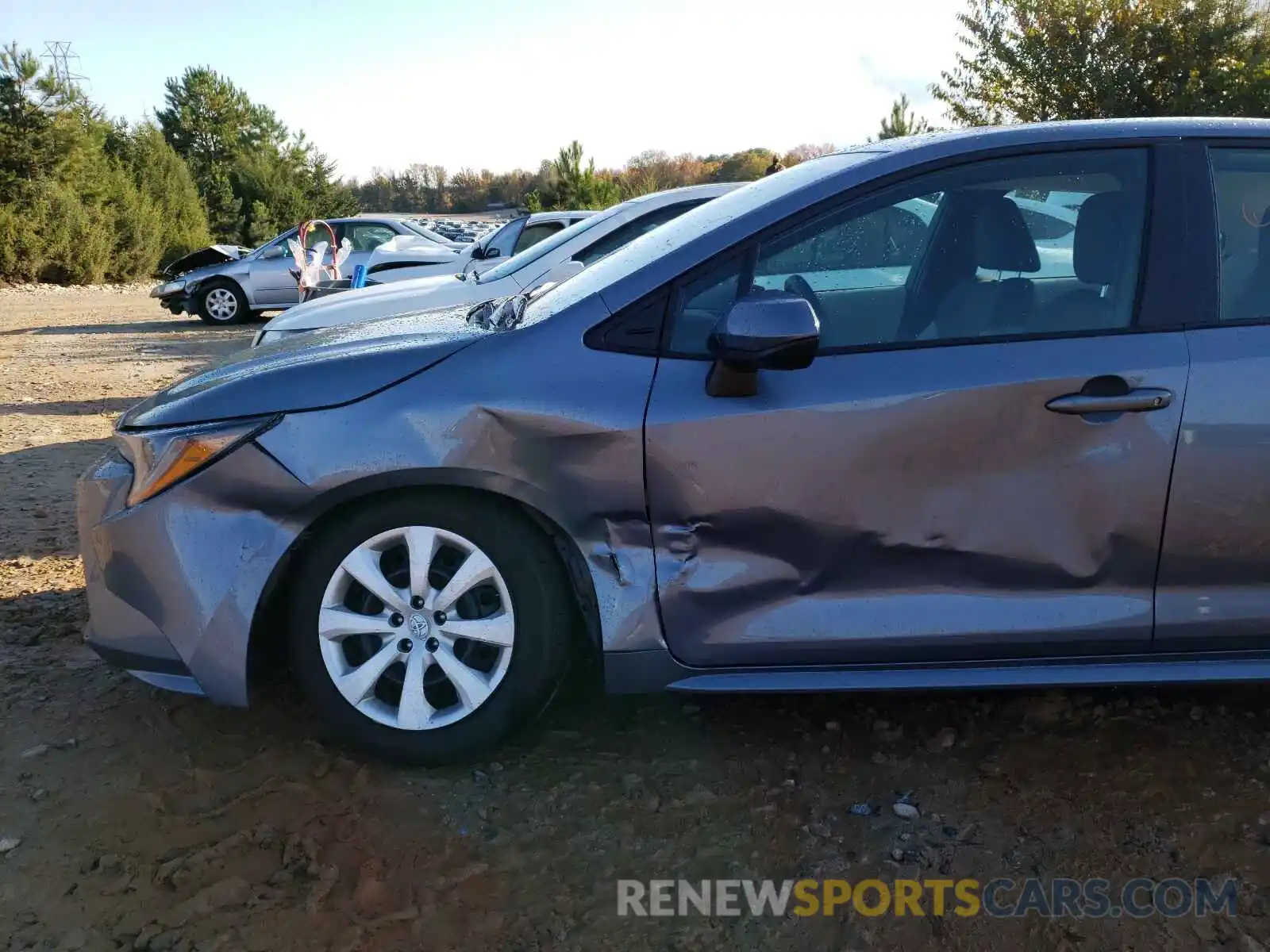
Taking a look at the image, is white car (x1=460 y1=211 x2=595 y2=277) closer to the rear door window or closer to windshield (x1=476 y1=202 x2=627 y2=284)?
windshield (x1=476 y1=202 x2=627 y2=284)

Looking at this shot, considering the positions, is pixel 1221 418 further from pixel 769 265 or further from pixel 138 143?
pixel 138 143

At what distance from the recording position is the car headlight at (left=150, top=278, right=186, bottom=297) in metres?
16.6

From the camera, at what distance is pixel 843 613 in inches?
110

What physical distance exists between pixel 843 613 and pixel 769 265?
0.92 m

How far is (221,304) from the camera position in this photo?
1675cm

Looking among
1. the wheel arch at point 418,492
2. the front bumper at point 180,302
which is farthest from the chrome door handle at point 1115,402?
the front bumper at point 180,302

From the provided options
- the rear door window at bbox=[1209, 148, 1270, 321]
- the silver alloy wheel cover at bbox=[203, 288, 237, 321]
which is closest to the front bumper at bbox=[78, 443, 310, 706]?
the rear door window at bbox=[1209, 148, 1270, 321]

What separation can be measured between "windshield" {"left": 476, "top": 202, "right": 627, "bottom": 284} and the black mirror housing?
4.01 metres

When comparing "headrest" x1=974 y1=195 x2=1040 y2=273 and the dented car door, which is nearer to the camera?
the dented car door

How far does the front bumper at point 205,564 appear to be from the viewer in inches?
110

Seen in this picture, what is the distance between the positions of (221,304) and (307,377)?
15.1m

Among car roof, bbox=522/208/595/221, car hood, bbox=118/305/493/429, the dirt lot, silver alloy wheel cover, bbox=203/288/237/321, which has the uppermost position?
car roof, bbox=522/208/595/221

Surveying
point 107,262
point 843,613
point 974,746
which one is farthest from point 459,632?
point 107,262

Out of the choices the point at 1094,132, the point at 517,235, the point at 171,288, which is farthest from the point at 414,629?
the point at 171,288
